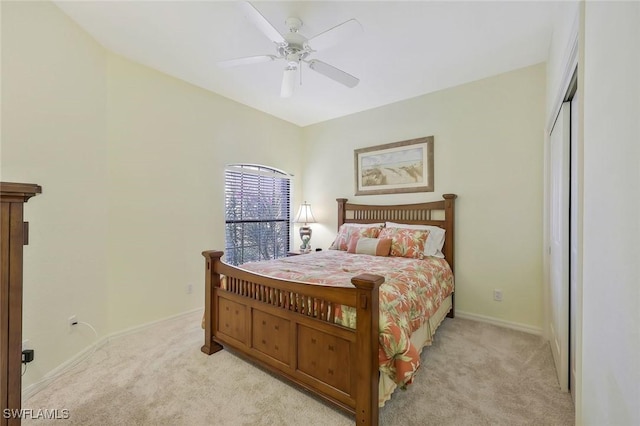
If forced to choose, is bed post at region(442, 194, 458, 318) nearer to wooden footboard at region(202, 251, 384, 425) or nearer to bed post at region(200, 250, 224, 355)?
wooden footboard at region(202, 251, 384, 425)

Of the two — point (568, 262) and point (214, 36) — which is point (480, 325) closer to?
point (568, 262)

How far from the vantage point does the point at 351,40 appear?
2.42m

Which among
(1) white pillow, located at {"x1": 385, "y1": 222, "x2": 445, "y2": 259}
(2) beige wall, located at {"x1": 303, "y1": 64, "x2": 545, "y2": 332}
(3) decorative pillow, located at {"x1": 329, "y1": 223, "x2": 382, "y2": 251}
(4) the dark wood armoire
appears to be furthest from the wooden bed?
(2) beige wall, located at {"x1": 303, "y1": 64, "x2": 545, "y2": 332}

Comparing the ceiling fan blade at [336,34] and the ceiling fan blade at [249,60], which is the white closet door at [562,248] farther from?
the ceiling fan blade at [249,60]

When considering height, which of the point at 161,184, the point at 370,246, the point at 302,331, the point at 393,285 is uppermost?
the point at 161,184

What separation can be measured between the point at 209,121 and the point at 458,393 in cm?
375

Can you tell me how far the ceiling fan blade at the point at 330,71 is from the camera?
2.23 metres

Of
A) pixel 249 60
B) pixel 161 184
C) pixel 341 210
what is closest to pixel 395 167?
pixel 341 210

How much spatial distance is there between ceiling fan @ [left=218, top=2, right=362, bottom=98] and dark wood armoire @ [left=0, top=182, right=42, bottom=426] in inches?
58.9

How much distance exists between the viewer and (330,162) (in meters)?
4.55

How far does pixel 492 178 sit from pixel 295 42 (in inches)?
97.9

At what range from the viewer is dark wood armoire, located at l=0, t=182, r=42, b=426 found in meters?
1.07

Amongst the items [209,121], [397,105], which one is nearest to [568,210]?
[397,105]

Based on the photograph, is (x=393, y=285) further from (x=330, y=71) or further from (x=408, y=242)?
(x=330, y=71)
